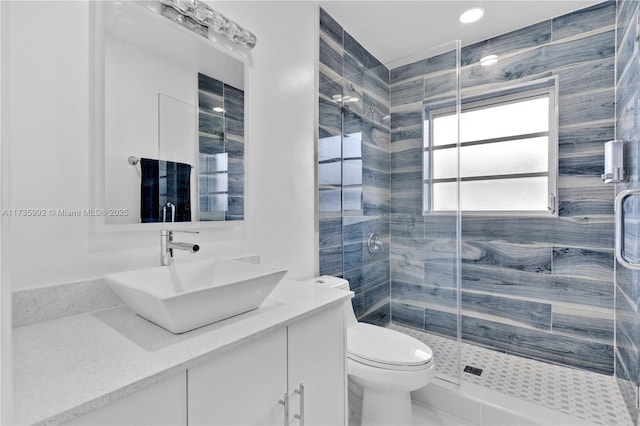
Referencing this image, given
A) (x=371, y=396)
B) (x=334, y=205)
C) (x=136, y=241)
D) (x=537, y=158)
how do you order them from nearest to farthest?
(x=136, y=241)
(x=371, y=396)
(x=334, y=205)
(x=537, y=158)

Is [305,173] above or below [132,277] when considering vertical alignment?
above

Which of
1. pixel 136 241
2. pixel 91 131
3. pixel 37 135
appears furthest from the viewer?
pixel 136 241

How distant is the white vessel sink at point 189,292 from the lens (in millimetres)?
753

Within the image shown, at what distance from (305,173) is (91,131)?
109 cm

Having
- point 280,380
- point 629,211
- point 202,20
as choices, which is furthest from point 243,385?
point 629,211

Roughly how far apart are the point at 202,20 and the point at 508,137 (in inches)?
87.9

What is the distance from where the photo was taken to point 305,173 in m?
1.86

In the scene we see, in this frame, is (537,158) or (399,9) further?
(537,158)

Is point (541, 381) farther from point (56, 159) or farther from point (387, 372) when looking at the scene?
point (56, 159)

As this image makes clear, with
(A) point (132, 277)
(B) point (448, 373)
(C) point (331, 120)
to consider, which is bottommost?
(B) point (448, 373)

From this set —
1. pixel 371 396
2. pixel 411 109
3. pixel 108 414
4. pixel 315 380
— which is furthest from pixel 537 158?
pixel 108 414

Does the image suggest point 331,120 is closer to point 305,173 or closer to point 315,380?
point 305,173

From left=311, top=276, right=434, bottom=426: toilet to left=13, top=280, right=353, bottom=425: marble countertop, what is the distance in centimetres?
67

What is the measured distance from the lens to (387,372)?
56.9 inches
